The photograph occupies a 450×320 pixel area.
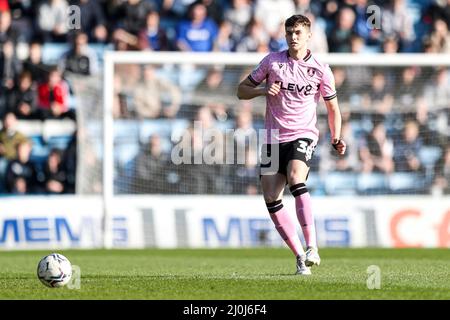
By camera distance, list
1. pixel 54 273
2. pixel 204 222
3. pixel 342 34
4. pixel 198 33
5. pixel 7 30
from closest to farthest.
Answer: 1. pixel 54 273
2. pixel 204 222
3. pixel 7 30
4. pixel 198 33
5. pixel 342 34

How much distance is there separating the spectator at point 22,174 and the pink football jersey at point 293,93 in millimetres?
9109

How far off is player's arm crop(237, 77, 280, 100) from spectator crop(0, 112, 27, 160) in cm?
903

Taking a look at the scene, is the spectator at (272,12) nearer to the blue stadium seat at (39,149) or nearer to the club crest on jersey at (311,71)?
the blue stadium seat at (39,149)

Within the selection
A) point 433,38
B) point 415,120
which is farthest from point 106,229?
point 433,38

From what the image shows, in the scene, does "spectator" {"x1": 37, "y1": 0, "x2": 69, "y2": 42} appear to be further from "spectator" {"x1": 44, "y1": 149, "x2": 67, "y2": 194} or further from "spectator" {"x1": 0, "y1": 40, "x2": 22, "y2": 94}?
"spectator" {"x1": 44, "y1": 149, "x2": 67, "y2": 194}

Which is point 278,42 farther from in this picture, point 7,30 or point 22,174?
point 22,174

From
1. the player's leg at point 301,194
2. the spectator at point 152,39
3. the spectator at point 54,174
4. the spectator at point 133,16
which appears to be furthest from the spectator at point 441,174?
the player's leg at point 301,194

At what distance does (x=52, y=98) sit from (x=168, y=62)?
7.83 ft

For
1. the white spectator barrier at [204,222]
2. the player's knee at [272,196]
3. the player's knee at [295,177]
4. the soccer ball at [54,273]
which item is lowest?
the white spectator barrier at [204,222]

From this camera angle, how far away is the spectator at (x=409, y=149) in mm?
19656

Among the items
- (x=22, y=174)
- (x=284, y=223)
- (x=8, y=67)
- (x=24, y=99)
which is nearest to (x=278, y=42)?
(x=24, y=99)

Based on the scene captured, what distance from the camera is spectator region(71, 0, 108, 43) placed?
21438mm

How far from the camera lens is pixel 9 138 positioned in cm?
1962
